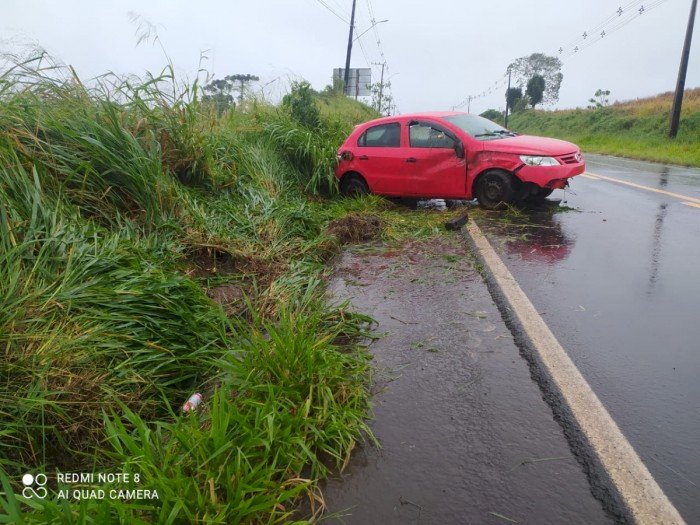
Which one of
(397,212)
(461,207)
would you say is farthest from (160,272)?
(461,207)

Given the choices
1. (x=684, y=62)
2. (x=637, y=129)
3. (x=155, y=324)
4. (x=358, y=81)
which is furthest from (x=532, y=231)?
(x=637, y=129)

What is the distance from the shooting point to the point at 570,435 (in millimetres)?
2314

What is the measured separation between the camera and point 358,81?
95.4 ft

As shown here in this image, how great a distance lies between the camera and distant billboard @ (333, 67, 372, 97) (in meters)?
27.5

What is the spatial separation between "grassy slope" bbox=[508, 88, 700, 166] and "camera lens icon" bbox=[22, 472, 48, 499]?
18.6 meters

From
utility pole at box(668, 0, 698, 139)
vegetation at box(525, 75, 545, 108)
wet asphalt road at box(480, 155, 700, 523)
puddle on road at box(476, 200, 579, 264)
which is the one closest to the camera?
wet asphalt road at box(480, 155, 700, 523)

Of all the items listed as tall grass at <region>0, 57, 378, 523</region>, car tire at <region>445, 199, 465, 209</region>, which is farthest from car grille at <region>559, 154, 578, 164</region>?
tall grass at <region>0, 57, 378, 523</region>

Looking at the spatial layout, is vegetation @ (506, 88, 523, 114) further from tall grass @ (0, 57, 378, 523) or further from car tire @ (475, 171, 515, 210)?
tall grass @ (0, 57, 378, 523)

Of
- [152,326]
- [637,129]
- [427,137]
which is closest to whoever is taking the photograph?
[152,326]

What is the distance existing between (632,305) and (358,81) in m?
27.5

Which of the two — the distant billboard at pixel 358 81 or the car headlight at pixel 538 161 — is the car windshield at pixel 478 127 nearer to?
the car headlight at pixel 538 161

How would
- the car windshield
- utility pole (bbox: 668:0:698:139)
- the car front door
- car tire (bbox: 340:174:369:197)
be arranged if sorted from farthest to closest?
utility pole (bbox: 668:0:698:139), car tire (bbox: 340:174:369:197), the car windshield, the car front door

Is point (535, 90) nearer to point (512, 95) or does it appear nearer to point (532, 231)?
point (512, 95)

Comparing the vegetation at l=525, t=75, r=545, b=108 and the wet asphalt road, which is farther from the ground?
the vegetation at l=525, t=75, r=545, b=108
